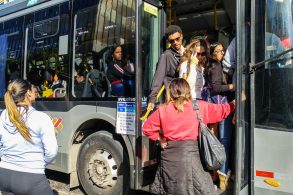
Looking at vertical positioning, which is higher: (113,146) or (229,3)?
(229,3)

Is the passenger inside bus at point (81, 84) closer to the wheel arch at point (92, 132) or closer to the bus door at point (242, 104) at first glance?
the wheel arch at point (92, 132)

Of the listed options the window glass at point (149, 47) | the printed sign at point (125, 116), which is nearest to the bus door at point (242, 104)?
the window glass at point (149, 47)

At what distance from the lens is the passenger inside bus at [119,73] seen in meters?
4.58

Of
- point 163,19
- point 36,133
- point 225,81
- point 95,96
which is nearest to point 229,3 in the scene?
point 163,19

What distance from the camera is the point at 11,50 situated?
6.47 meters

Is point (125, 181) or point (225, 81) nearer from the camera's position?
point (225, 81)

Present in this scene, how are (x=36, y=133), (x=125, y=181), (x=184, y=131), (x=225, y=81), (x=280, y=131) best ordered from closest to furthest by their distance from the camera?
(x=36, y=133) → (x=184, y=131) → (x=280, y=131) → (x=225, y=81) → (x=125, y=181)

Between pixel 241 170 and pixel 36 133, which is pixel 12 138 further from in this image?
pixel 241 170

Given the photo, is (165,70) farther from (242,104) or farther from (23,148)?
(23,148)

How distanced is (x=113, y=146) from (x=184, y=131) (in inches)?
72.1

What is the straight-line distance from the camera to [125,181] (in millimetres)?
4598

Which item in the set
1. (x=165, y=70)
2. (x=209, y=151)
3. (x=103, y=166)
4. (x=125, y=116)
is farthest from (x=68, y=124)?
(x=209, y=151)

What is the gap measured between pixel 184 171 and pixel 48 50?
3.56 metres

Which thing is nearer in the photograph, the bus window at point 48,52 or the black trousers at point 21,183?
the black trousers at point 21,183
